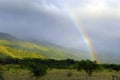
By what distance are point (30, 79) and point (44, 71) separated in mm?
5805

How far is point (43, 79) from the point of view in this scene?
65375mm

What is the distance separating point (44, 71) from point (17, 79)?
8.53 metres

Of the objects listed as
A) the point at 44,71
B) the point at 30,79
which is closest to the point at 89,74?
the point at 44,71

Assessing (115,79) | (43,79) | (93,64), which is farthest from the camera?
(93,64)

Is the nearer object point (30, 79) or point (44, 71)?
point (30, 79)

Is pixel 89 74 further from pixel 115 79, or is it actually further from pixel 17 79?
pixel 17 79

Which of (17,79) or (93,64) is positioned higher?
(93,64)

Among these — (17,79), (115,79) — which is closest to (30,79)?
(17,79)

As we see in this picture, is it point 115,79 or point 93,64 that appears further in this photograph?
point 93,64

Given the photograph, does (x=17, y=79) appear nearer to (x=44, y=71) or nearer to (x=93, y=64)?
(x=44, y=71)

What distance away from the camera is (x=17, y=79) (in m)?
62.4

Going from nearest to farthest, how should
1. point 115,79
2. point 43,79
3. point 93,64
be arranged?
point 115,79, point 43,79, point 93,64

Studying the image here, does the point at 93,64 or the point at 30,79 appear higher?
the point at 93,64

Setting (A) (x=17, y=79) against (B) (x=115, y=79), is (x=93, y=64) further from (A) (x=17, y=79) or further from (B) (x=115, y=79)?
(A) (x=17, y=79)
